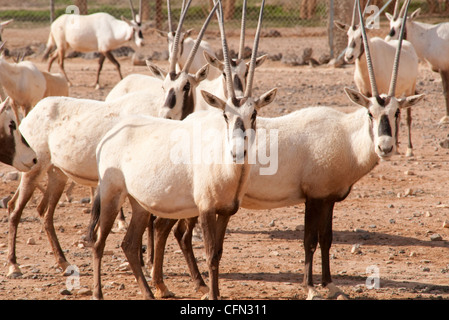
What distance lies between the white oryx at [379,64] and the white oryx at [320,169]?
495cm

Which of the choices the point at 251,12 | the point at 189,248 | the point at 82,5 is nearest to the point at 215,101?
the point at 189,248

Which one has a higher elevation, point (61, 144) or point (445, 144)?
point (61, 144)

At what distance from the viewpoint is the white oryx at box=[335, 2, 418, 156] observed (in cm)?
1092

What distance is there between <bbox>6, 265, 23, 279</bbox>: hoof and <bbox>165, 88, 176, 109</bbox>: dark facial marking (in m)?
1.99

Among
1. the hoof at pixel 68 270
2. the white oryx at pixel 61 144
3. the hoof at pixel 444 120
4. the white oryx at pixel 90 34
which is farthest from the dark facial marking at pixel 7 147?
the white oryx at pixel 90 34

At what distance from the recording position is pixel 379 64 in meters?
11.1

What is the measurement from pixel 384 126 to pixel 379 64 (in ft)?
18.4

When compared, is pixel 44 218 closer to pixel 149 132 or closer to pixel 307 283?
pixel 149 132

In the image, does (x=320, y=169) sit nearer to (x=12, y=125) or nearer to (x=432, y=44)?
(x=12, y=125)

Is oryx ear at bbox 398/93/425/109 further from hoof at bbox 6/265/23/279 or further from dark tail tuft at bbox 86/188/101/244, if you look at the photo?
hoof at bbox 6/265/23/279

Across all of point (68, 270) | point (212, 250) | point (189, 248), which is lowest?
point (68, 270)

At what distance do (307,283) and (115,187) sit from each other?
1.69 m

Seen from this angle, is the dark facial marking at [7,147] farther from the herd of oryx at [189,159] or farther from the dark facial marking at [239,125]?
the dark facial marking at [239,125]

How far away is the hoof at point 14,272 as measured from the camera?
650cm
